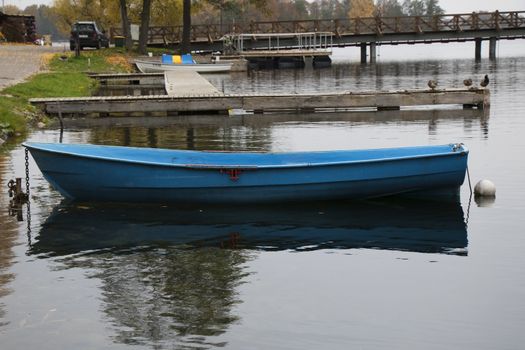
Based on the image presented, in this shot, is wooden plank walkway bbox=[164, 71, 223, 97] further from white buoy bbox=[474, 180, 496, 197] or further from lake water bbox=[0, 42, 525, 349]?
white buoy bbox=[474, 180, 496, 197]

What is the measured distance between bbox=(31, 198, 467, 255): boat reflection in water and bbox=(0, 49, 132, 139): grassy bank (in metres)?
9.67

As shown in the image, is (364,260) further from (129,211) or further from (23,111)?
(23,111)

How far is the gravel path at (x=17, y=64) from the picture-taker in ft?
122

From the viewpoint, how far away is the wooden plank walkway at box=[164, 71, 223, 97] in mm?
34719

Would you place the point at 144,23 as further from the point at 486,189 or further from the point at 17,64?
the point at 486,189

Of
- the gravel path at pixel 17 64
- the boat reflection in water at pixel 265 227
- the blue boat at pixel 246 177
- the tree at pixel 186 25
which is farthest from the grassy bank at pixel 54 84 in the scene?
the boat reflection in water at pixel 265 227

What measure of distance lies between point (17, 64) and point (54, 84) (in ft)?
37.8

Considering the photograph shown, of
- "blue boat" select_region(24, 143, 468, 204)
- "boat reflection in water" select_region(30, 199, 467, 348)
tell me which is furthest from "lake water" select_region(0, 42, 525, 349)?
"blue boat" select_region(24, 143, 468, 204)

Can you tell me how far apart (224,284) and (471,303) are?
3.05 metres

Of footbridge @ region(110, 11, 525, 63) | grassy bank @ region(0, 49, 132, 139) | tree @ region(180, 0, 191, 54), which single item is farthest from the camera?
footbridge @ region(110, 11, 525, 63)

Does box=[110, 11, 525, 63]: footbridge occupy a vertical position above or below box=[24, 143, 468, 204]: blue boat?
above

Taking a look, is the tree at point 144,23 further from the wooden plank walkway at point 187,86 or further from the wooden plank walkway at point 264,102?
the wooden plank walkway at point 264,102

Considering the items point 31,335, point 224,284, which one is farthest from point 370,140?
point 31,335

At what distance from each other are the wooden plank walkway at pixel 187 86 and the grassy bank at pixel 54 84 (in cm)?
369
